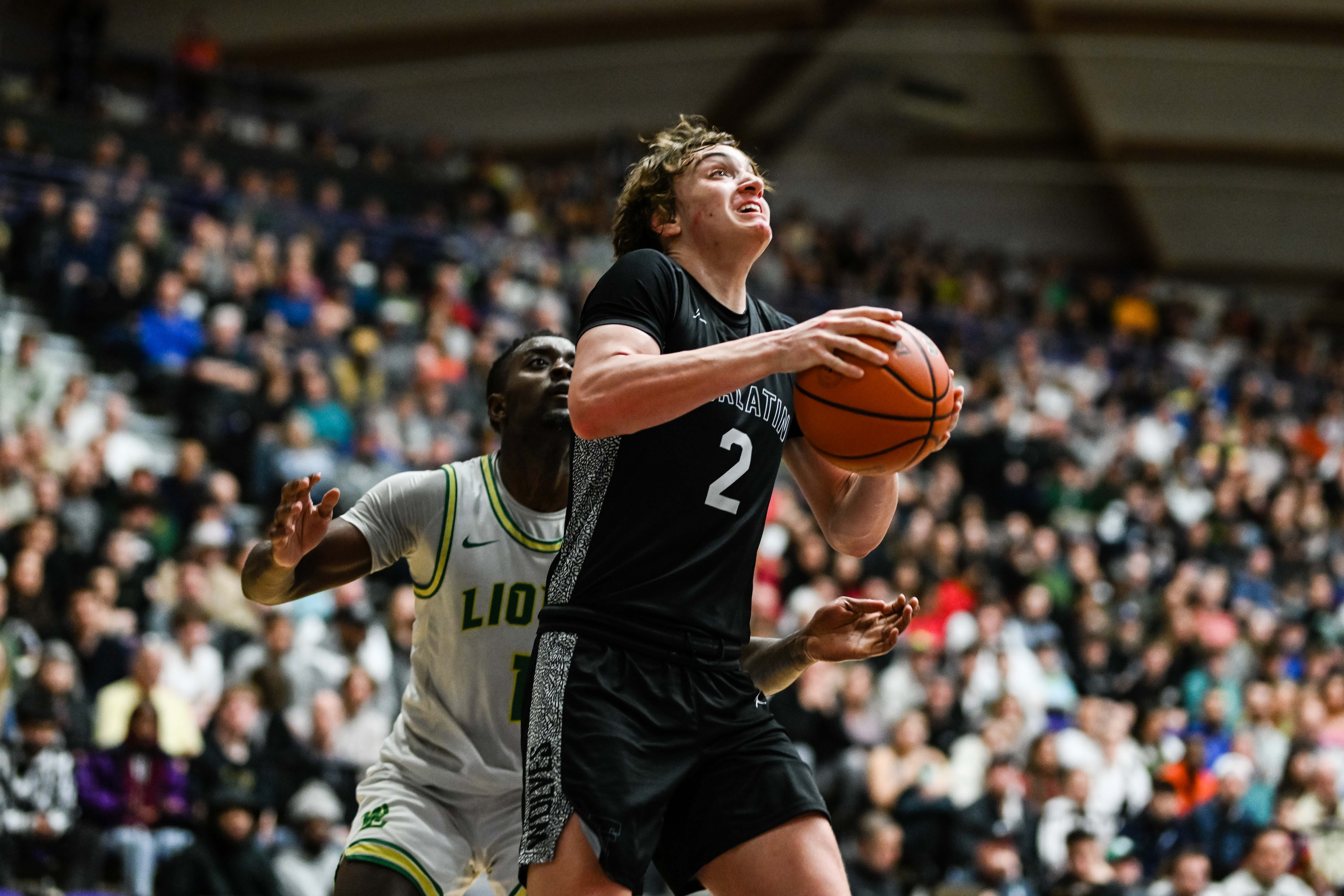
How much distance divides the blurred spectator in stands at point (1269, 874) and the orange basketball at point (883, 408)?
22.0 ft

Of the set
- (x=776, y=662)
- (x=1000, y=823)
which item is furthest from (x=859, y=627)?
(x=1000, y=823)

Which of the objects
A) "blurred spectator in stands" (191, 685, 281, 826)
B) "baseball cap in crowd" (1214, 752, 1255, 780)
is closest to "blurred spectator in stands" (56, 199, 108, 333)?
"blurred spectator in stands" (191, 685, 281, 826)

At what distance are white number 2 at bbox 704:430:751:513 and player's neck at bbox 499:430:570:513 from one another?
116 cm

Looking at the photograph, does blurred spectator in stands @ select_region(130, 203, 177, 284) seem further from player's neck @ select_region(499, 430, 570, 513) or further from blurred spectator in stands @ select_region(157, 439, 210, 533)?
player's neck @ select_region(499, 430, 570, 513)

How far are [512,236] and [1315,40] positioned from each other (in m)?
11.8

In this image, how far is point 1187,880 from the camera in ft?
28.1

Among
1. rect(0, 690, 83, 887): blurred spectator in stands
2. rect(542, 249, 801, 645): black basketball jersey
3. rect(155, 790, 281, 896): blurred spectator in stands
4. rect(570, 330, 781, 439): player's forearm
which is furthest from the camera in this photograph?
rect(155, 790, 281, 896): blurred spectator in stands

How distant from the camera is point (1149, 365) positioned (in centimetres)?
1861

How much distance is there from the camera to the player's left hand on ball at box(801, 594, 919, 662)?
335 centimetres

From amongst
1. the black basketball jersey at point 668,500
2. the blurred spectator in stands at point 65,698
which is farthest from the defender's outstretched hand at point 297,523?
the blurred spectator in stands at point 65,698

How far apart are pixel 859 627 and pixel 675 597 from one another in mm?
591

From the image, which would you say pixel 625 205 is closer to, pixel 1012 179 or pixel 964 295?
pixel 964 295

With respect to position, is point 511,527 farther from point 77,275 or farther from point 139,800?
point 77,275

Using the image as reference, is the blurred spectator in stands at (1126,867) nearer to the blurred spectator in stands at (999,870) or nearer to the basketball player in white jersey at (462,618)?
the blurred spectator in stands at (999,870)
